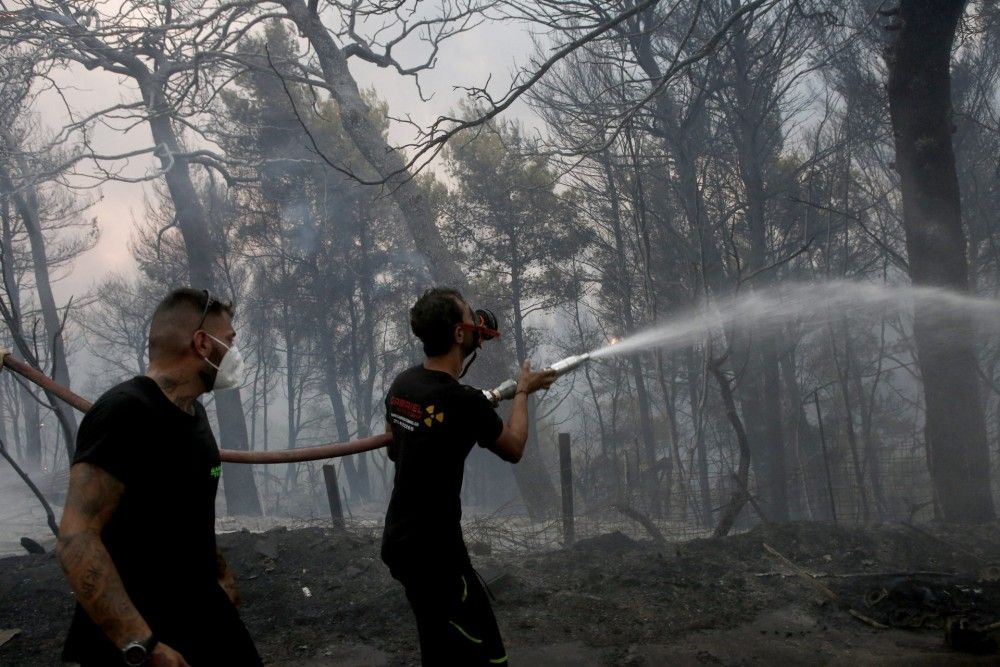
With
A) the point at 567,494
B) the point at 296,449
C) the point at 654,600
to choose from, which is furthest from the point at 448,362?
the point at 567,494

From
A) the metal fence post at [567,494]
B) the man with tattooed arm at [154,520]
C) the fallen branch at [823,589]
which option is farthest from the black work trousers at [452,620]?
the metal fence post at [567,494]

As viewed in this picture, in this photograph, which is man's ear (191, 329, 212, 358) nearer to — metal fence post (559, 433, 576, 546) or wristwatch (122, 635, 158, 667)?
wristwatch (122, 635, 158, 667)

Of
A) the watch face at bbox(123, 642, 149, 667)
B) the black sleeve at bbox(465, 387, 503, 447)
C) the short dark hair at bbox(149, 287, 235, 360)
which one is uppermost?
the short dark hair at bbox(149, 287, 235, 360)

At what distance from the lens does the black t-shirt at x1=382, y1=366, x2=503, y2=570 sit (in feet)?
10.5

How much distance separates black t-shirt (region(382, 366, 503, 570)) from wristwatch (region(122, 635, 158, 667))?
115cm

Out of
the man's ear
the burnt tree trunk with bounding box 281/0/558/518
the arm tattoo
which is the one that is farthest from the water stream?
the burnt tree trunk with bounding box 281/0/558/518

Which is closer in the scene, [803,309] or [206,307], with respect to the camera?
[206,307]

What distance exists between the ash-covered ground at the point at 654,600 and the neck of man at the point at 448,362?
2534 mm

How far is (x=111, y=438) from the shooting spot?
230 centimetres

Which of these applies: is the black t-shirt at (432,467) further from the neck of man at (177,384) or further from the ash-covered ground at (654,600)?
the ash-covered ground at (654,600)

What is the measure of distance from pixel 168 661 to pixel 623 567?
4.95m

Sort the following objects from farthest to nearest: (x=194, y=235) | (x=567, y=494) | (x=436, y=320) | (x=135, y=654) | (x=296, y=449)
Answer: (x=194, y=235) → (x=567, y=494) → (x=296, y=449) → (x=436, y=320) → (x=135, y=654)

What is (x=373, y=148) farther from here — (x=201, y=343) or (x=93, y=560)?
(x=93, y=560)

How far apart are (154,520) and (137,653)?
0.40 m
